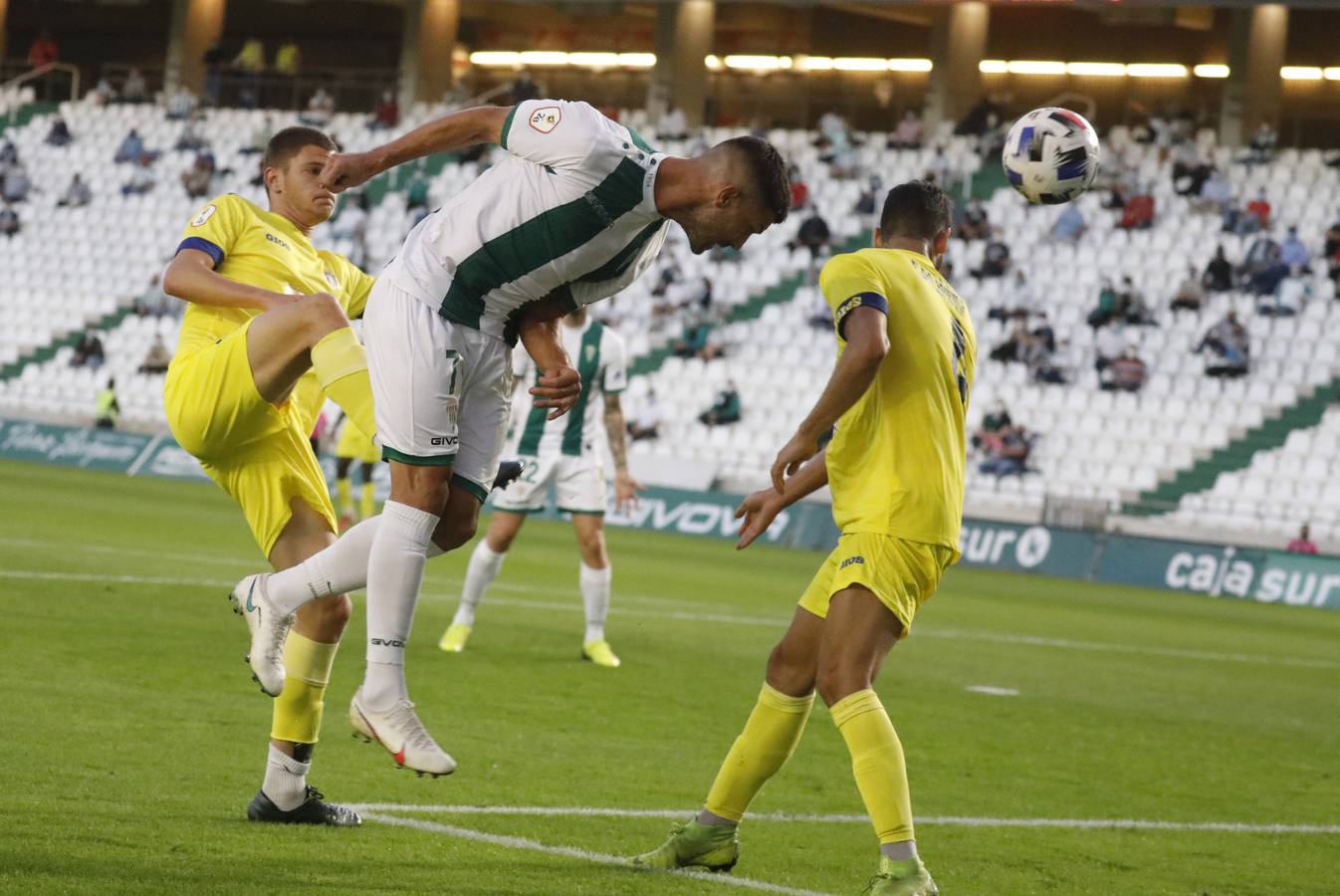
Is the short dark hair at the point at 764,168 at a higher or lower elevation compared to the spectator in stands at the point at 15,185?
higher

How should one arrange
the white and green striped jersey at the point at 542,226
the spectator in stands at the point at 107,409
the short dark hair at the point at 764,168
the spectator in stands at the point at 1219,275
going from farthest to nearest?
the spectator in stands at the point at 107,409 < the spectator in stands at the point at 1219,275 < the white and green striped jersey at the point at 542,226 < the short dark hair at the point at 764,168

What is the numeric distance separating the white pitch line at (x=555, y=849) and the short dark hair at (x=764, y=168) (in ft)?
6.61

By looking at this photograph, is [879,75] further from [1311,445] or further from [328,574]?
Result: [328,574]

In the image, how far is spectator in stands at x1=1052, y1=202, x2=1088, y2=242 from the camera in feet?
111

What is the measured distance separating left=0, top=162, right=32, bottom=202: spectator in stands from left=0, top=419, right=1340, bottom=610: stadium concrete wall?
579 inches

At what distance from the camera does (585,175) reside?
5484mm

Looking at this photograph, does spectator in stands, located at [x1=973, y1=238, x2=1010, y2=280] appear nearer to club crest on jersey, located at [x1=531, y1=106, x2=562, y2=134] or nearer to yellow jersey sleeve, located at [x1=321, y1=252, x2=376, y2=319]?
yellow jersey sleeve, located at [x1=321, y1=252, x2=376, y2=319]

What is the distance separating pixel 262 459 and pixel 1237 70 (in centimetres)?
3421

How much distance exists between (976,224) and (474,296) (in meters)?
29.6

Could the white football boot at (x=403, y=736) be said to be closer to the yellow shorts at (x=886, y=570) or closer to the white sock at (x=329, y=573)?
the white sock at (x=329, y=573)

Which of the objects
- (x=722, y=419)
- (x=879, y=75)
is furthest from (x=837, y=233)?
(x=879, y=75)

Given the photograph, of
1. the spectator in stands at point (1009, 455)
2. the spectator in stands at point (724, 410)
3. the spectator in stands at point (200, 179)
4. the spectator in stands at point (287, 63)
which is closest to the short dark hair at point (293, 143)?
the spectator in stands at point (1009, 455)

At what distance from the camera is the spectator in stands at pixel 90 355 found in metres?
38.5

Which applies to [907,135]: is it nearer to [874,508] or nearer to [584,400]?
[584,400]
